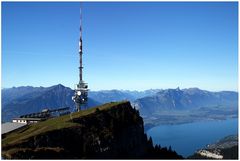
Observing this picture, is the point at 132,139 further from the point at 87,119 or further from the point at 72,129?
the point at 72,129

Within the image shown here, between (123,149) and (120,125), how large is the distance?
680 cm

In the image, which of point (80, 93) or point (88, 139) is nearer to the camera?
point (88, 139)

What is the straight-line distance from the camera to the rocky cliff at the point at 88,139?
189 ft

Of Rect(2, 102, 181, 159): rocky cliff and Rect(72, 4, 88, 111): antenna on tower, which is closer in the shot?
Rect(2, 102, 181, 159): rocky cliff

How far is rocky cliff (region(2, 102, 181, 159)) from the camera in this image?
5775 cm

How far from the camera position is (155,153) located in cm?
10256

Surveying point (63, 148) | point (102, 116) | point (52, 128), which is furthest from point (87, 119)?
point (63, 148)

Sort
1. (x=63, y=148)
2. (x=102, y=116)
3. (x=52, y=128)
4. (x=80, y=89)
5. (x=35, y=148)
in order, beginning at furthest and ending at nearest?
(x=80, y=89), (x=102, y=116), (x=52, y=128), (x=63, y=148), (x=35, y=148)

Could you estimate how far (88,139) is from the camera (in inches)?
2800

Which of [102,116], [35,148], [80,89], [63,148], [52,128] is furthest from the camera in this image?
[80,89]

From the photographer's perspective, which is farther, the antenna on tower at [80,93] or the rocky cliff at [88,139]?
the antenna on tower at [80,93]

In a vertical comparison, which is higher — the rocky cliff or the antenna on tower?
the antenna on tower

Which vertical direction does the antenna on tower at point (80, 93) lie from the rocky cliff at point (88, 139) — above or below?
above

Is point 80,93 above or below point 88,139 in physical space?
above
